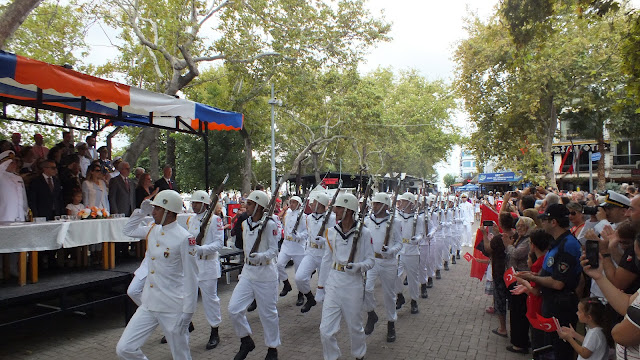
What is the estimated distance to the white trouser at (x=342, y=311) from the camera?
5031 millimetres

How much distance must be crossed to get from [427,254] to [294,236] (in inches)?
119

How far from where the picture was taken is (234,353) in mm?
6043

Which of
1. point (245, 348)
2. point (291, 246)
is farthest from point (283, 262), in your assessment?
point (245, 348)

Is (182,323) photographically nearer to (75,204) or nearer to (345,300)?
(345,300)

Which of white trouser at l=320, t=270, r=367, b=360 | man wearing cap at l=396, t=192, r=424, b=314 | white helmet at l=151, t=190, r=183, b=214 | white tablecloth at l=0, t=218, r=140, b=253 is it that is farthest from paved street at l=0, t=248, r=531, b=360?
white helmet at l=151, t=190, r=183, b=214

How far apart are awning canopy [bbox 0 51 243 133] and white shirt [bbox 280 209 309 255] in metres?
2.77

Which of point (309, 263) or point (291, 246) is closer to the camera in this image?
point (309, 263)

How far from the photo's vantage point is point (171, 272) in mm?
4625

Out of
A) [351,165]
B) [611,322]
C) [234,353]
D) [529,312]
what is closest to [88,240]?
[234,353]

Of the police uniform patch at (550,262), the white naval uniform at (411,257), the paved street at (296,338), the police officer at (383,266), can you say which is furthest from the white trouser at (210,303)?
the police uniform patch at (550,262)

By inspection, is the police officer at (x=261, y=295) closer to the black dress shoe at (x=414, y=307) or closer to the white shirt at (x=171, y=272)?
the white shirt at (x=171, y=272)

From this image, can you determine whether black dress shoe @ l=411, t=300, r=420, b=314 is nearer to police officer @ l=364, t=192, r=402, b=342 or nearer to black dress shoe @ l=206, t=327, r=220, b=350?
police officer @ l=364, t=192, r=402, b=342

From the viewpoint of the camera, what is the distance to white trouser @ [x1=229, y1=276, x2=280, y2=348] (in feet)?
18.5

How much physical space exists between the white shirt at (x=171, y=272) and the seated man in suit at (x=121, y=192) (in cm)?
489
